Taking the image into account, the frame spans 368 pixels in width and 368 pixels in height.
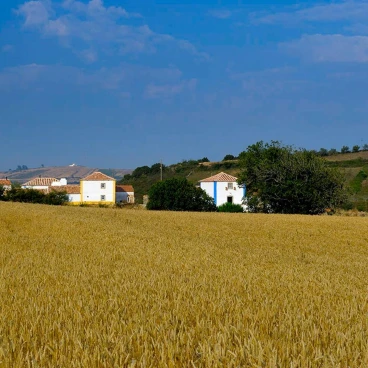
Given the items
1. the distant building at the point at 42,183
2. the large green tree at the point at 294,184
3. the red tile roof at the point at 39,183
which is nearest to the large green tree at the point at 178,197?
the large green tree at the point at 294,184

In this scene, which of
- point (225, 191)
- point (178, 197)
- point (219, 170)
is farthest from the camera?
point (219, 170)

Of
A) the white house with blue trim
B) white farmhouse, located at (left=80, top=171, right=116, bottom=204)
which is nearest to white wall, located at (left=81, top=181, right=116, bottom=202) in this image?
white farmhouse, located at (left=80, top=171, right=116, bottom=204)

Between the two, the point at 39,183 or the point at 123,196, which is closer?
the point at 123,196

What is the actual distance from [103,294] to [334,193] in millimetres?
45917

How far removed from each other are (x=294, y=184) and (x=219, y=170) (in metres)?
52.9

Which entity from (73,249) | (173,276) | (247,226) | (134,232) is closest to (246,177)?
(247,226)

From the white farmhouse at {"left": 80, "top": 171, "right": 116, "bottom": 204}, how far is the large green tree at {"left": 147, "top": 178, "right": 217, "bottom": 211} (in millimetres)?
27464

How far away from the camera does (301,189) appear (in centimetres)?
4838

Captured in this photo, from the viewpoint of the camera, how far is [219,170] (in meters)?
101

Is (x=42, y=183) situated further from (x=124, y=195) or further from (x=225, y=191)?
(x=225, y=191)

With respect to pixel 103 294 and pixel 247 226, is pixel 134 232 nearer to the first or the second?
pixel 247 226

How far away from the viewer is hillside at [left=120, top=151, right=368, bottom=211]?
70.2m

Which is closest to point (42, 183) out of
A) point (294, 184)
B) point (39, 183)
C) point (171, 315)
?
point (39, 183)

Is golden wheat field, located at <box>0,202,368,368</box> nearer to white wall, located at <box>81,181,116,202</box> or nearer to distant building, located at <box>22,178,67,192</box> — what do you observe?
white wall, located at <box>81,181,116,202</box>
